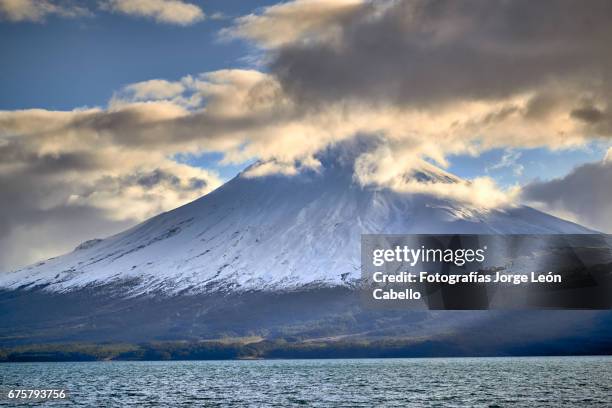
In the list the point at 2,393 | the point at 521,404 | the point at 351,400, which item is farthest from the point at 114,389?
the point at 521,404

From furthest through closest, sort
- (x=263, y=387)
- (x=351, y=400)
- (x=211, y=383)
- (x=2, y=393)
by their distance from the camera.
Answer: (x=211, y=383) < (x=263, y=387) < (x=2, y=393) < (x=351, y=400)

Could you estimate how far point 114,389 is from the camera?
128 m

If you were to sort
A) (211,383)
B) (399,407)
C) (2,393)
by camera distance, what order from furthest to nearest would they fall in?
1. (211,383)
2. (2,393)
3. (399,407)

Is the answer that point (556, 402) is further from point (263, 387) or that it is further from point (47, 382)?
point (47, 382)

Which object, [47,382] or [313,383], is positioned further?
[47,382]

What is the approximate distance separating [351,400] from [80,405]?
30235mm

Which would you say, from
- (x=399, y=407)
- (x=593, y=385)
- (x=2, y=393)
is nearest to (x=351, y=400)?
(x=399, y=407)

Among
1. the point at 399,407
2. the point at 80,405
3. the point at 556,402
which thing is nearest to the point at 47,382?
the point at 80,405

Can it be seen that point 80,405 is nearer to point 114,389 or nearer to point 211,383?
point 114,389

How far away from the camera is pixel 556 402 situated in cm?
9794

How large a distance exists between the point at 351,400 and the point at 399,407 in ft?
31.9

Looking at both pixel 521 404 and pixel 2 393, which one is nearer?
pixel 521 404

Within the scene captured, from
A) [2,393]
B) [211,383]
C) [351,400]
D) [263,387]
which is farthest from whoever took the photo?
[211,383]

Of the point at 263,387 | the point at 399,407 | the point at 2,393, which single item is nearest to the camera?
the point at 399,407
